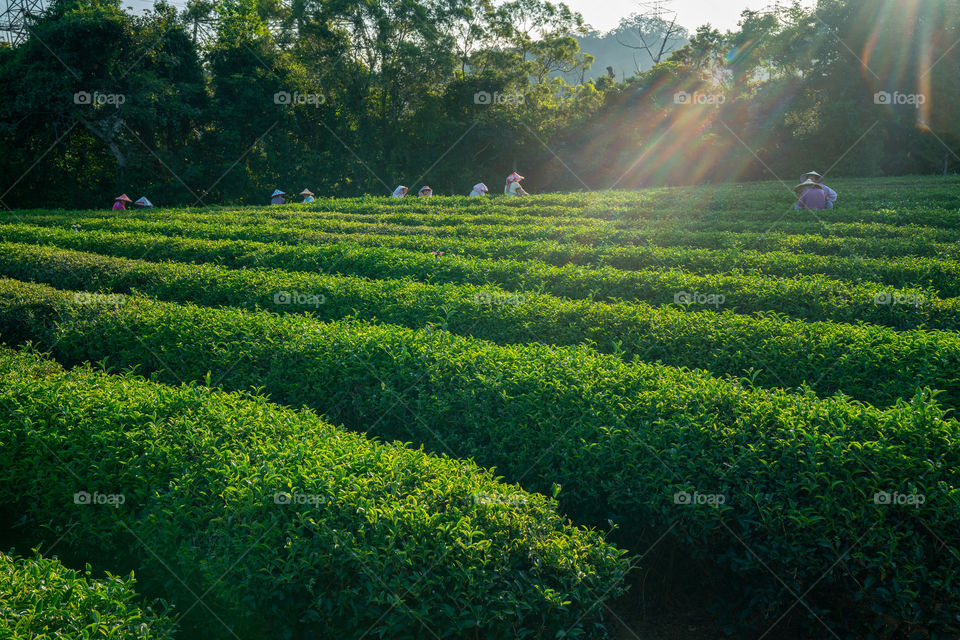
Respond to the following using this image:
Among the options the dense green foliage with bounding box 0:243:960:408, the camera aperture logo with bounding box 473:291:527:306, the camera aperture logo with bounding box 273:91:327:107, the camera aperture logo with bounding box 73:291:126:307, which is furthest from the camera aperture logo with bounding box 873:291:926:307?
the camera aperture logo with bounding box 273:91:327:107

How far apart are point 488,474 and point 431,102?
130ft

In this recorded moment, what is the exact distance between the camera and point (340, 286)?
953cm

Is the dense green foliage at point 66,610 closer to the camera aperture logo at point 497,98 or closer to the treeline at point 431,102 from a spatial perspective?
the treeline at point 431,102

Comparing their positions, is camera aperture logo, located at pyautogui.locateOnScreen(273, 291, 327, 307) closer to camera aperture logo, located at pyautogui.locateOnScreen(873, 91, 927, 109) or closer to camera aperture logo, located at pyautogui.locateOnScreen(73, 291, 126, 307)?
camera aperture logo, located at pyautogui.locateOnScreen(73, 291, 126, 307)

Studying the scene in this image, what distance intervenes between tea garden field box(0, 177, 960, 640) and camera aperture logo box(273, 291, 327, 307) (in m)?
1.05

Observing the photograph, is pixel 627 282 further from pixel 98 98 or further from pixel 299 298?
pixel 98 98

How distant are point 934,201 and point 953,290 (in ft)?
37.5

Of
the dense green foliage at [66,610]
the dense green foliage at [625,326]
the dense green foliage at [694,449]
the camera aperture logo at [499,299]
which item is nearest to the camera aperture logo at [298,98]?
the dense green foliage at [625,326]

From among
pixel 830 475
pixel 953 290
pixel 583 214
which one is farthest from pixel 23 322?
pixel 583 214

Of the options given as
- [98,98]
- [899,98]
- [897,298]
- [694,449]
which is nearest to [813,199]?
[897,298]

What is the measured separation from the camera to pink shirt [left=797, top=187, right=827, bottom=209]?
1916 centimetres

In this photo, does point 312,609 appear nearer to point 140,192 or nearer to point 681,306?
point 681,306

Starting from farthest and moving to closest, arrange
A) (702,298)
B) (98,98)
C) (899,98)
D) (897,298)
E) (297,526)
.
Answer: (899,98)
(98,98)
(702,298)
(897,298)
(297,526)

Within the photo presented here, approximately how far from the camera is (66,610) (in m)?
2.97
